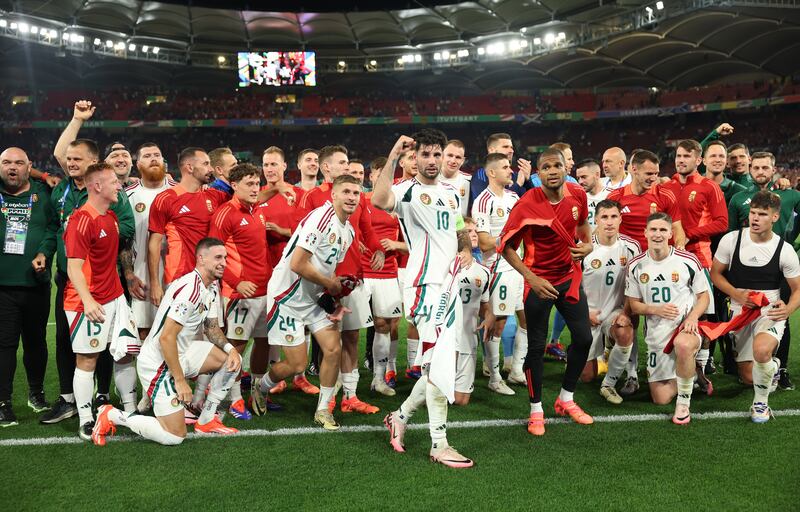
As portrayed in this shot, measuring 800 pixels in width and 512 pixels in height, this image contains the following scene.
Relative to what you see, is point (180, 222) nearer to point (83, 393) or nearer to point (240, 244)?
point (240, 244)

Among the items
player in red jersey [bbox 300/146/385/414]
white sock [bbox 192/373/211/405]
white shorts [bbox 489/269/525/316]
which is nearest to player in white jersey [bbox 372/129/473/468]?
player in red jersey [bbox 300/146/385/414]

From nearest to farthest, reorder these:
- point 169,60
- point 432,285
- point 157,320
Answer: point 432,285, point 157,320, point 169,60

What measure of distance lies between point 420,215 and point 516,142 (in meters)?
39.7

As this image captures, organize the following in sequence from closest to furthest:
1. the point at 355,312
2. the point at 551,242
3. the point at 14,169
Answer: the point at 551,242 < the point at 14,169 < the point at 355,312

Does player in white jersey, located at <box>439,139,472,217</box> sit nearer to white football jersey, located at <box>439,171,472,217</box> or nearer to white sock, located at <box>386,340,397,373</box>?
white football jersey, located at <box>439,171,472,217</box>

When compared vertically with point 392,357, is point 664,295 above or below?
above

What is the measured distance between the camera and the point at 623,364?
6.05m

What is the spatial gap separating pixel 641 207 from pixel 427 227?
3205 millimetres

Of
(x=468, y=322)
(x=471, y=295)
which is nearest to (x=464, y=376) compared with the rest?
(x=468, y=322)

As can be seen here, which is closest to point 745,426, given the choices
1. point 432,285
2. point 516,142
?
point 432,285

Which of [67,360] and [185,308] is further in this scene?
[67,360]

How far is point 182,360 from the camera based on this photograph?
16.7 feet

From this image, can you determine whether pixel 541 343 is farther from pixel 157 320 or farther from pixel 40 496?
pixel 40 496

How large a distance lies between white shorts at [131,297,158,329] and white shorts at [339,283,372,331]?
1772 millimetres
